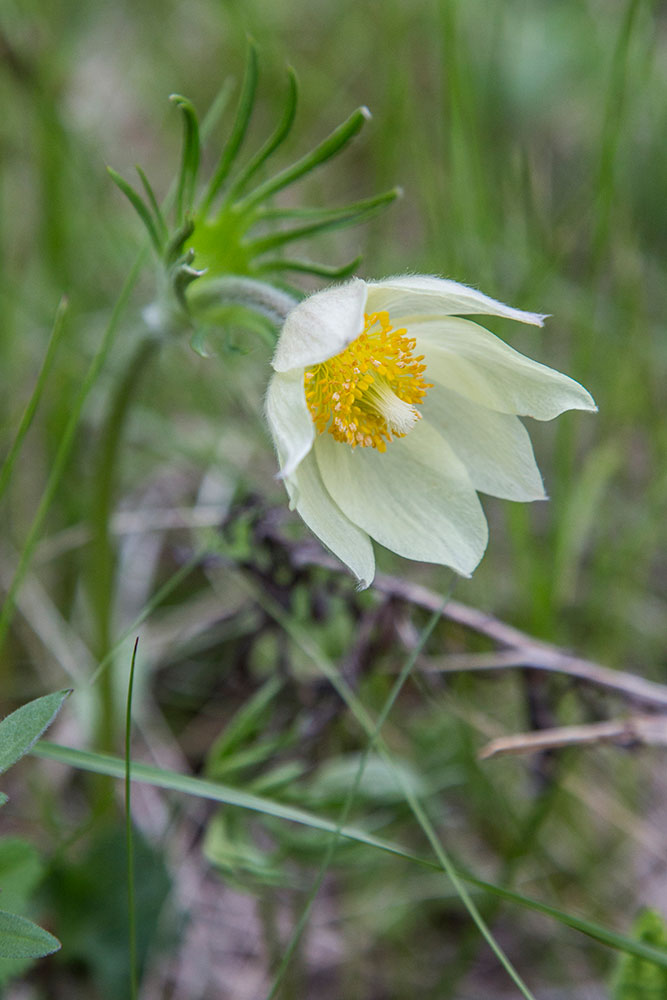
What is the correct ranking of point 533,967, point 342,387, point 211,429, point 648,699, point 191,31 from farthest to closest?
point 191,31
point 211,429
point 533,967
point 648,699
point 342,387

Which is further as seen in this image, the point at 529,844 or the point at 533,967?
the point at 533,967

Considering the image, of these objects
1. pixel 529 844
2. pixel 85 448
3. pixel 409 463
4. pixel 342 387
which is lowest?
pixel 529 844

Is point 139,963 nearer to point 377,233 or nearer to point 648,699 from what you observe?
point 648,699

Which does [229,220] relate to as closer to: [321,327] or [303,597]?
[321,327]

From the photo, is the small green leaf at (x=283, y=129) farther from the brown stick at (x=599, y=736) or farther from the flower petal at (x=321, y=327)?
the brown stick at (x=599, y=736)

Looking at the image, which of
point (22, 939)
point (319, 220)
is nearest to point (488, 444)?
point (319, 220)

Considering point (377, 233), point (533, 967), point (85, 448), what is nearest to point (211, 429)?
point (85, 448)
